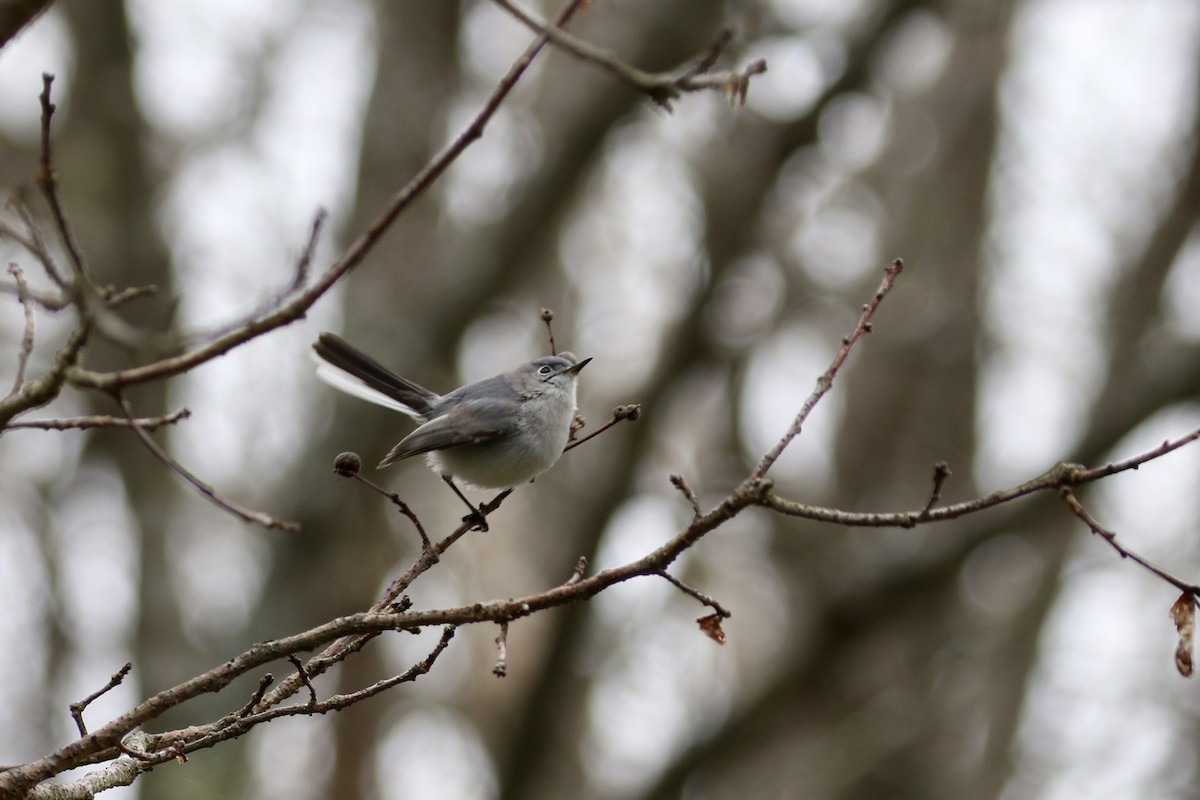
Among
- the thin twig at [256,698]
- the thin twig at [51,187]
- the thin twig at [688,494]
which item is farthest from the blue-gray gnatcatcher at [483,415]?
the thin twig at [51,187]

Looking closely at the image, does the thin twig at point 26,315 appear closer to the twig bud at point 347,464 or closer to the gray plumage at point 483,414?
the twig bud at point 347,464

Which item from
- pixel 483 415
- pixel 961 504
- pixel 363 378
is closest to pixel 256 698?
pixel 961 504

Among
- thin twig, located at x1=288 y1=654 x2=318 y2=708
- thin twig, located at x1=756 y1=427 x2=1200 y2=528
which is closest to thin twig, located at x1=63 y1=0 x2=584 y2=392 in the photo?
thin twig, located at x1=288 y1=654 x2=318 y2=708

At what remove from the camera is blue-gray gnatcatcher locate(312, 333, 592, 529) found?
328 cm

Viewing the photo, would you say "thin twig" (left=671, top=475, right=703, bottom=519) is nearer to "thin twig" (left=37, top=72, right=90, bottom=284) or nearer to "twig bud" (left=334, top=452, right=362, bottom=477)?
"twig bud" (left=334, top=452, right=362, bottom=477)

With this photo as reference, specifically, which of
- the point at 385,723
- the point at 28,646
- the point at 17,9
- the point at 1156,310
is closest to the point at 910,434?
the point at 1156,310

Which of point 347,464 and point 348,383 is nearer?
point 347,464

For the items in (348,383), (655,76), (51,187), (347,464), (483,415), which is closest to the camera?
(51,187)

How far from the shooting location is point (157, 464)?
761 centimetres

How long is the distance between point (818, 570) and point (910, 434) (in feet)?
8.85

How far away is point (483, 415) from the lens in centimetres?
339

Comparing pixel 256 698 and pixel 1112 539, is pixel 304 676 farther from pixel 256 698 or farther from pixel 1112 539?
pixel 1112 539

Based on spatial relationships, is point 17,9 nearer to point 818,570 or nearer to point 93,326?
point 93,326

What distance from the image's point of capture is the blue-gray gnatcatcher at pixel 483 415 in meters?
3.28
